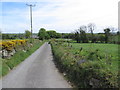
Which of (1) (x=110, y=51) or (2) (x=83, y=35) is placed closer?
(1) (x=110, y=51)

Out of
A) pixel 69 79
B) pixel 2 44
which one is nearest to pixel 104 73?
pixel 69 79

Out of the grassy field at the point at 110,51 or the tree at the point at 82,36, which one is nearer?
the grassy field at the point at 110,51

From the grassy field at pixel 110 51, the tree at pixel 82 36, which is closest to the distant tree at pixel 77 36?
the tree at pixel 82 36

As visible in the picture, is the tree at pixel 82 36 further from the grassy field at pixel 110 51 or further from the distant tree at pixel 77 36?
the grassy field at pixel 110 51

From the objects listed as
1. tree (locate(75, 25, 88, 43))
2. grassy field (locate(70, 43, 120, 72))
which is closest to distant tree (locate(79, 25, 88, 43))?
tree (locate(75, 25, 88, 43))

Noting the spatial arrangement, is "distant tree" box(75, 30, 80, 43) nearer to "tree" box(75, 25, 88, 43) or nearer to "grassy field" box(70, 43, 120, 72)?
"tree" box(75, 25, 88, 43)

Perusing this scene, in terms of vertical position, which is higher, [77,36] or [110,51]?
[77,36]

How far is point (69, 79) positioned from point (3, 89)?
108 inches

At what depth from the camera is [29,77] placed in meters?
9.51

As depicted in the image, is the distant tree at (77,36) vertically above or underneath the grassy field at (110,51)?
above

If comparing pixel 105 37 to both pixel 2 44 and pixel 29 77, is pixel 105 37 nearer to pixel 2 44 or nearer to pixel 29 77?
pixel 2 44

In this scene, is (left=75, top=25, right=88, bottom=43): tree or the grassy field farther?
(left=75, top=25, right=88, bottom=43): tree

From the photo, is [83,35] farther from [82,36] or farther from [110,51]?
[110,51]

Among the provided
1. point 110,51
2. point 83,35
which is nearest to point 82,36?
point 83,35
